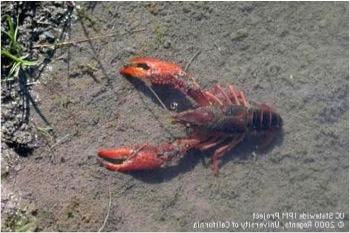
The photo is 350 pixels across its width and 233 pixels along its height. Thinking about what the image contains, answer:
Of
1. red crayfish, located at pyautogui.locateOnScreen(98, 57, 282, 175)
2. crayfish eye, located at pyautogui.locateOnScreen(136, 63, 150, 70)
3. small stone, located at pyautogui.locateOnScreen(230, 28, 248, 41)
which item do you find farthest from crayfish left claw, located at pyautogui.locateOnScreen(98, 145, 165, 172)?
small stone, located at pyautogui.locateOnScreen(230, 28, 248, 41)

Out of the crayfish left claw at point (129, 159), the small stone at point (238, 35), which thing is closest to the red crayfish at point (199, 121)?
the crayfish left claw at point (129, 159)

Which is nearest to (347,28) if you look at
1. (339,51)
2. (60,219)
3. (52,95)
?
(339,51)

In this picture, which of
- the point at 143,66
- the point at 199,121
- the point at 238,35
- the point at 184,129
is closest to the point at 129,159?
the point at 184,129

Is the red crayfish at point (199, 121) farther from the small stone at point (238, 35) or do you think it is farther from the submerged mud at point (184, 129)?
the small stone at point (238, 35)

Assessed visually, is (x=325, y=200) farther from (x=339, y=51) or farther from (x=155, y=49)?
(x=155, y=49)

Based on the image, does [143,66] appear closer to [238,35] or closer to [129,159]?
[129,159]

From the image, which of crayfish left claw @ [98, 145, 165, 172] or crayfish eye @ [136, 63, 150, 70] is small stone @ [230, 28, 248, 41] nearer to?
crayfish eye @ [136, 63, 150, 70]

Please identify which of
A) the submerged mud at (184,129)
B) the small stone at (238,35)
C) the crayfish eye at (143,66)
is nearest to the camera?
the submerged mud at (184,129)
